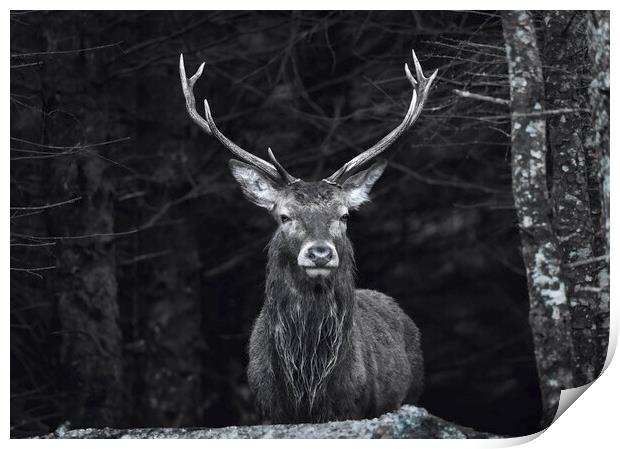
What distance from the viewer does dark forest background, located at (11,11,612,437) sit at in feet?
31.3

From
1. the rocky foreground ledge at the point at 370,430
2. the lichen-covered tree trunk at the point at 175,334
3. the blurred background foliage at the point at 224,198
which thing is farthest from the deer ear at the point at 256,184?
the lichen-covered tree trunk at the point at 175,334

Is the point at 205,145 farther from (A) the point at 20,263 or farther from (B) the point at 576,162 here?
(B) the point at 576,162

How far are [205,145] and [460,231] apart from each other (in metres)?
2.74

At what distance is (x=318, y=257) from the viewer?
7348 mm

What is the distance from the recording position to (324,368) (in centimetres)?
792

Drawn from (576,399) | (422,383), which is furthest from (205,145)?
(576,399)

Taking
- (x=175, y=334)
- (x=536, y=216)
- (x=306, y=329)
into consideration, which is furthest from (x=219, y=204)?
(x=536, y=216)

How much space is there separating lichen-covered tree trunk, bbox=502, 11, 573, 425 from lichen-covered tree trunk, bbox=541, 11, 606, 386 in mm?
149

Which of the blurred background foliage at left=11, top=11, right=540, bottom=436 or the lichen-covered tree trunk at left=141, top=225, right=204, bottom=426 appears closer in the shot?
the blurred background foliage at left=11, top=11, right=540, bottom=436

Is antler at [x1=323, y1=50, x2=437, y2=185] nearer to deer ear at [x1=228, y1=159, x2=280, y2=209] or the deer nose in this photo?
deer ear at [x1=228, y1=159, x2=280, y2=209]

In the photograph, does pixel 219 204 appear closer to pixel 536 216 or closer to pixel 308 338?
pixel 308 338

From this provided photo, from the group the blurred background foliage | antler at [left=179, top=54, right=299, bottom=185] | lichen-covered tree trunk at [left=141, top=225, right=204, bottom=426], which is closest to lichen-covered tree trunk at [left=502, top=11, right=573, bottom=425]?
the blurred background foliage

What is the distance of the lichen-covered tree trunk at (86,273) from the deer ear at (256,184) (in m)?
2.08

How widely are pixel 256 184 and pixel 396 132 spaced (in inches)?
40.0
